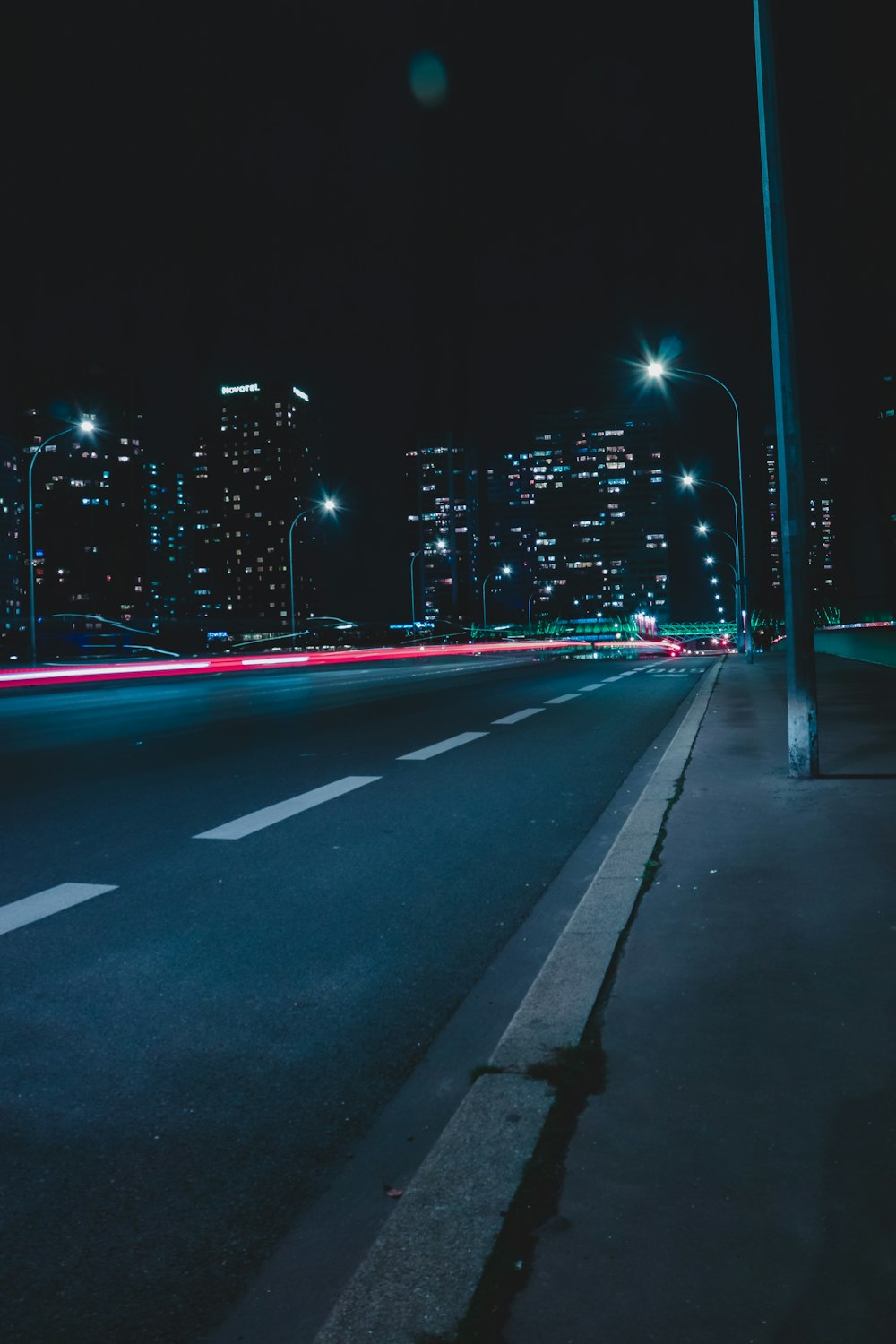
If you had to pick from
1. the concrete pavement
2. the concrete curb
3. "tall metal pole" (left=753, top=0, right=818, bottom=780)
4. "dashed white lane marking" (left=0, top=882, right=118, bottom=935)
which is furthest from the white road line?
"tall metal pole" (left=753, top=0, right=818, bottom=780)

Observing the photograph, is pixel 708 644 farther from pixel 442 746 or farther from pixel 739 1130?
pixel 739 1130

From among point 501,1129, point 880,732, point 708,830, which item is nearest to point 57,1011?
point 501,1129

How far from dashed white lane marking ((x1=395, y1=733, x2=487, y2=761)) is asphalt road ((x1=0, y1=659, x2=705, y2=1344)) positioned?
0.29 meters

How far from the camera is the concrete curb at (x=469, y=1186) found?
2.15m

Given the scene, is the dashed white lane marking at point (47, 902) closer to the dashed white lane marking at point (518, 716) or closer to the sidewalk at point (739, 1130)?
the sidewalk at point (739, 1130)

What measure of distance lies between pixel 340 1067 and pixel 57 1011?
1.32 m

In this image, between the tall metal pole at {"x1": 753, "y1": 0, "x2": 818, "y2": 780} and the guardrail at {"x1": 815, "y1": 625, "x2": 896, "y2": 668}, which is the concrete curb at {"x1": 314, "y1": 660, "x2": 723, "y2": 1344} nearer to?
the tall metal pole at {"x1": 753, "y1": 0, "x2": 818, "y2": 780}

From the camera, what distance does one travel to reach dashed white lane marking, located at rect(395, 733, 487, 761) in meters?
12.0

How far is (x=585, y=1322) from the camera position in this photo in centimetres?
209

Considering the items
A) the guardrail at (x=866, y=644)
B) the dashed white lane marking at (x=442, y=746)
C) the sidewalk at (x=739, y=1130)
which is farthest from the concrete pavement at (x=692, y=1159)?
the guardrail at (x=866, y=644)

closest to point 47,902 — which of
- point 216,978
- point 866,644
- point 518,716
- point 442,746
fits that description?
point 216,978

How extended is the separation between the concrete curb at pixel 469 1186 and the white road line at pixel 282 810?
12.2ft

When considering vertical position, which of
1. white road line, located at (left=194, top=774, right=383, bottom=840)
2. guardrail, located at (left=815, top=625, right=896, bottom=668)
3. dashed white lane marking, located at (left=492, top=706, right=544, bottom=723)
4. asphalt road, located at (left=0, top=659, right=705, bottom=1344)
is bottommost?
asphalt road, located at (left=0, top=659, right=705, bottom=1344)

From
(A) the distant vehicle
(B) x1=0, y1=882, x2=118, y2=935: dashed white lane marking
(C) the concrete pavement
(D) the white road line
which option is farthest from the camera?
(A) the distant vehicle
